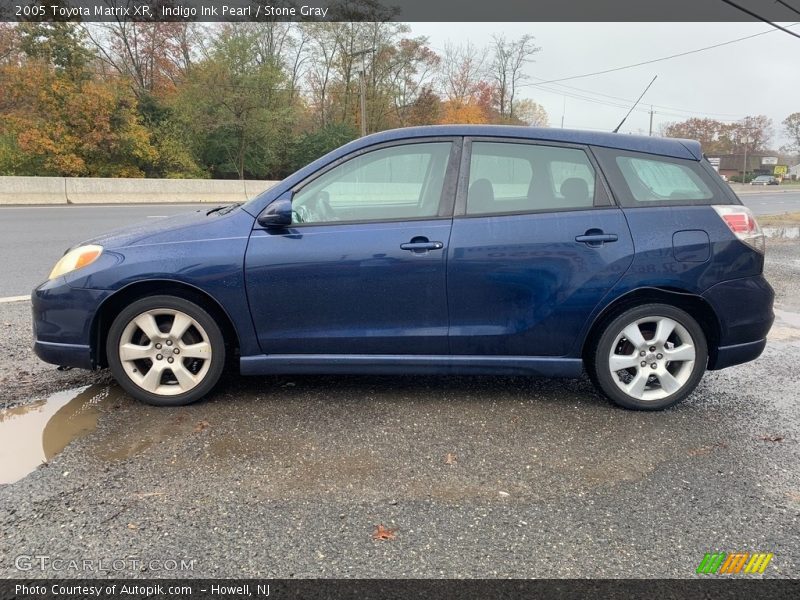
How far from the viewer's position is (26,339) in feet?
15.2

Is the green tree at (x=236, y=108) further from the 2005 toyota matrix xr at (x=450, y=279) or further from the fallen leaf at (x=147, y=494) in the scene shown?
the fallen leaf at (x=147, y=494)

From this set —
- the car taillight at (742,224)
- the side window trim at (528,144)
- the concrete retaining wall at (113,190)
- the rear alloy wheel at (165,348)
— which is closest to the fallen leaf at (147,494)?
the rear alloy wheel at (165,348)

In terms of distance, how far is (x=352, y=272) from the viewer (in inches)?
130

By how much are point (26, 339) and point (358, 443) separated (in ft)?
11.0

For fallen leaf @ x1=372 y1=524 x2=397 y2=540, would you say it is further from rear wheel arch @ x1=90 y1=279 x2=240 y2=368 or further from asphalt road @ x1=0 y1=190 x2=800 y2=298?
asphalt road @ x1=0 y1=190 x2=800 y2=298

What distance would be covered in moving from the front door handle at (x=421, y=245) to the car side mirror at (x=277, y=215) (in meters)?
0.71

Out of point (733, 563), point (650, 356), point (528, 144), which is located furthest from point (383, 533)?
point (528, 144)

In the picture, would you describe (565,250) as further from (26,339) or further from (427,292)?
(26,339)

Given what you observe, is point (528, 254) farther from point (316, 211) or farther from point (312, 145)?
point (312, 145)

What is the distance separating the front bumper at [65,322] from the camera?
3.30 metres

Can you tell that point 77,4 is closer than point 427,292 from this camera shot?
No

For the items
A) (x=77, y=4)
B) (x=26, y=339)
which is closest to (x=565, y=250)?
(x=26, y=339)

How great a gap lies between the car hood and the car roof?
0.88 metres

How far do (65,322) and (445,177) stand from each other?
250 cm
